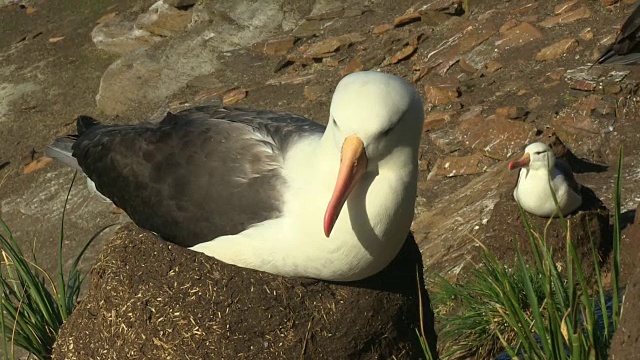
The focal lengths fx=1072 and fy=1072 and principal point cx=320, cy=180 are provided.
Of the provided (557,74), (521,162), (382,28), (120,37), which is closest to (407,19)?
(382,28)

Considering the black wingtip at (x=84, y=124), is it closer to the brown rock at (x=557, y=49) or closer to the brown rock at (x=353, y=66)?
the brown rock at (x=557, y=49)

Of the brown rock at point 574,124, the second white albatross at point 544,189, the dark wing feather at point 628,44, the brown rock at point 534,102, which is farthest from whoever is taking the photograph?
the brown rock at point 534,102

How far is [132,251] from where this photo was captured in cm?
391

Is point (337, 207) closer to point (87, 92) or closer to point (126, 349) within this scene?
point (126, 349)

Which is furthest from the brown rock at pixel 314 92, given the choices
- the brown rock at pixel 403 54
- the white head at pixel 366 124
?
the white head at pixel 366 124

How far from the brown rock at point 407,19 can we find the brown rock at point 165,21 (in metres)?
2.81

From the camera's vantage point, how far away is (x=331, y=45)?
34.3 feet

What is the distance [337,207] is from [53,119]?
8440 mm

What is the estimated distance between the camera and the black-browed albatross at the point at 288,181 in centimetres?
336

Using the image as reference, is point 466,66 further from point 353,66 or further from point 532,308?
point 532,308

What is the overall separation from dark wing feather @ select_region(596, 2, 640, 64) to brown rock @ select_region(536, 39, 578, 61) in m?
3.25

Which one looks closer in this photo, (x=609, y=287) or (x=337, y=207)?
(x=337, y=207)

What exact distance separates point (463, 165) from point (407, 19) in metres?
3.00

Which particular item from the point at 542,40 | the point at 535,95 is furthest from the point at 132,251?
the point at 542,40
